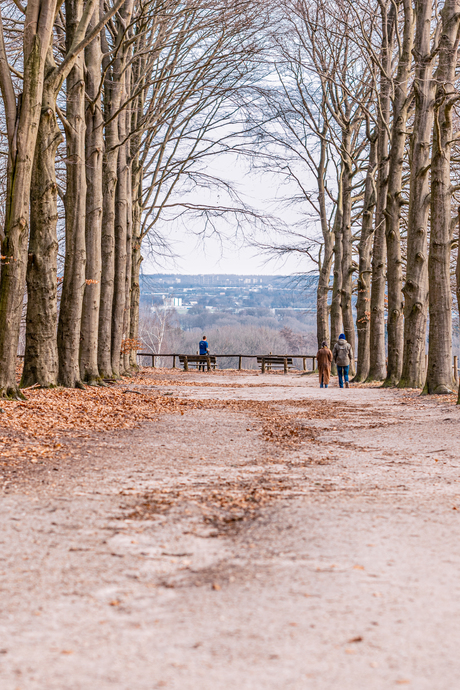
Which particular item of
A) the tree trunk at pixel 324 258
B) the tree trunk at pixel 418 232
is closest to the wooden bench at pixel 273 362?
the tree trunk at pixel 324 258

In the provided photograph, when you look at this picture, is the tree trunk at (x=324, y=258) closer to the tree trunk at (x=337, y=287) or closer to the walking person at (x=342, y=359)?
the tree trunk at (x=337, y=287)

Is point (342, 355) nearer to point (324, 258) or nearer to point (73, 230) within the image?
point (324, 258)

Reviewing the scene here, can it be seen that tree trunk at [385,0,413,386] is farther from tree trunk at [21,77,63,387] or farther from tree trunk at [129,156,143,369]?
tree trunk at [21,77,63,387]

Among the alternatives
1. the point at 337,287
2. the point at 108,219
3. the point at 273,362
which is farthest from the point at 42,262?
the point at 273,362

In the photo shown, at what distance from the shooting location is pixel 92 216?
1545cm

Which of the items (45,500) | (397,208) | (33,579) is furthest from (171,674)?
(397,208)

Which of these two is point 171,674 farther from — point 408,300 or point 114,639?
point 408,300

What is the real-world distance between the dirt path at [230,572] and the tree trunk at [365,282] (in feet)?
54.7

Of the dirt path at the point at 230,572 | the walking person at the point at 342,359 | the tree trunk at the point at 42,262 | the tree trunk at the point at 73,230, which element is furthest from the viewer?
the walking person at the point at 342,359

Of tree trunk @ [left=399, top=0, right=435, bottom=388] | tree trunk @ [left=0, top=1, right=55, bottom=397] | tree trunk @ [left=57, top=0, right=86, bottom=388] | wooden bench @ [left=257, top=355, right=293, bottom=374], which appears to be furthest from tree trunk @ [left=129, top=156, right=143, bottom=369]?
tree trunk @ [left=0, top=1, right=55, bottom=397]

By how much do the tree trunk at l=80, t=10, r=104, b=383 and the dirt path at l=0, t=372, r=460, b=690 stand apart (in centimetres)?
789

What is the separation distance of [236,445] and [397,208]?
1321 cm

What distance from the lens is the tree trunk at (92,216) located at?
1512 cm

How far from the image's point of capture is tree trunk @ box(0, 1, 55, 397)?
10383 mm
